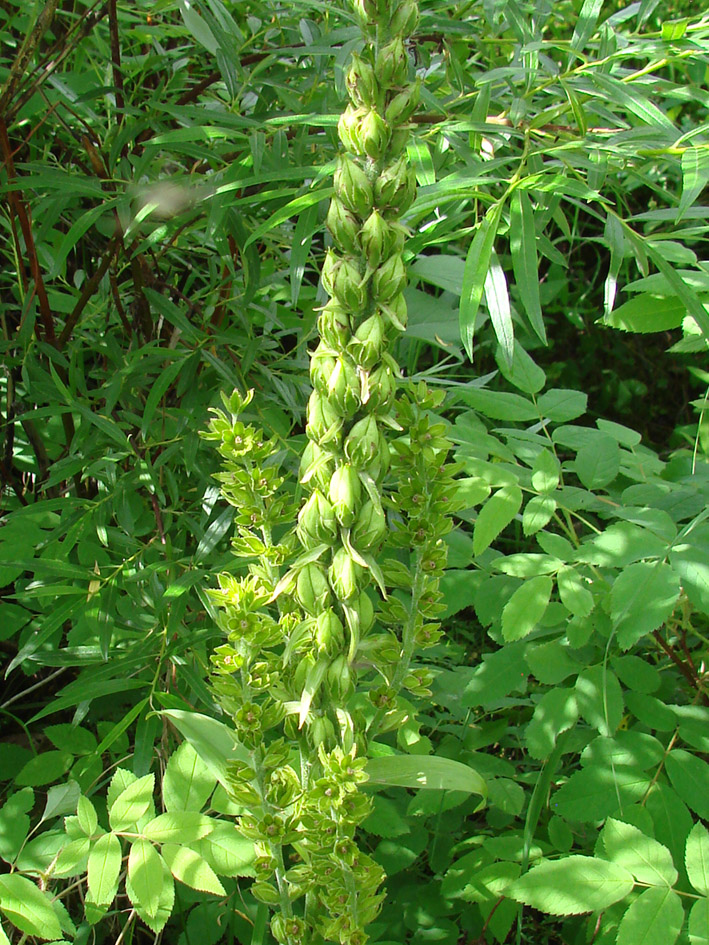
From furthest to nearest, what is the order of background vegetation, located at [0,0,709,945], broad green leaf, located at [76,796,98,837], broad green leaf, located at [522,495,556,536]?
1. broad green leaf, located at [522,495,556,536]
2. background vegetation, located at [0,0,709,945]
3. broad green leaf, located at [76,796,98,837]

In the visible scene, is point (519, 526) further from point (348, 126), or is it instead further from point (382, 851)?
point (348, 126)

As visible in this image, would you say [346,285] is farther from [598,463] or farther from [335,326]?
[598,463]

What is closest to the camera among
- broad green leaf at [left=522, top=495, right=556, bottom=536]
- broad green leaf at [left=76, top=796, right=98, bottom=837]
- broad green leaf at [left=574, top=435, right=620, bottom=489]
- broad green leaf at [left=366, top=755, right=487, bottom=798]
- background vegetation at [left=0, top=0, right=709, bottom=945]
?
broad green leaf at [left=366, top=755, right=487, bottom=798]

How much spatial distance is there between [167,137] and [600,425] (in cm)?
79

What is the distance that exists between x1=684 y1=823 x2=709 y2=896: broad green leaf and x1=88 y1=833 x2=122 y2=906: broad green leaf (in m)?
0.56

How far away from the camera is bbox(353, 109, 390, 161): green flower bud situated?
0.56m

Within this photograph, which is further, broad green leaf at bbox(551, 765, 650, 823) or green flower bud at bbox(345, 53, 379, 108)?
broad green leaf at bbox(551, 765, 650, 823)

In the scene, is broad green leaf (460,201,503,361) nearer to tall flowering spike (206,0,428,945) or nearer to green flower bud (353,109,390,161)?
tall flowering spike (206,0,428,945)

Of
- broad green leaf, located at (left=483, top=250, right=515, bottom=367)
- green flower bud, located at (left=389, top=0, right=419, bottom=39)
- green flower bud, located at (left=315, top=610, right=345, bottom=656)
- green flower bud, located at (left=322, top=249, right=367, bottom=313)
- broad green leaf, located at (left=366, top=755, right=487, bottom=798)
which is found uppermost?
green flower bud, located at (left=389, top=0, right=419, bottom=39)

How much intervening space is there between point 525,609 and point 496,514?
132 mm

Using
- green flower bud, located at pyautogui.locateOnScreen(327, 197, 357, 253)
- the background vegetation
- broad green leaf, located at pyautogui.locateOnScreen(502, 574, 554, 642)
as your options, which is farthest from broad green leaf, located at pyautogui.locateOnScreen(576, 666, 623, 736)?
green flower bud, located at pyautogui.locateOnScreen(327, 197, 357, 253)

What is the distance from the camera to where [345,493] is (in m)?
0.58

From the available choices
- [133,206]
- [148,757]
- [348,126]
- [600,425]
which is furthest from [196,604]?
[348,126]

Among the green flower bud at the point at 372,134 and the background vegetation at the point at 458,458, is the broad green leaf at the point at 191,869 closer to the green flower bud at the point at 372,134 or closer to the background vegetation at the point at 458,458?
the background vegetation at the point at 458,458
